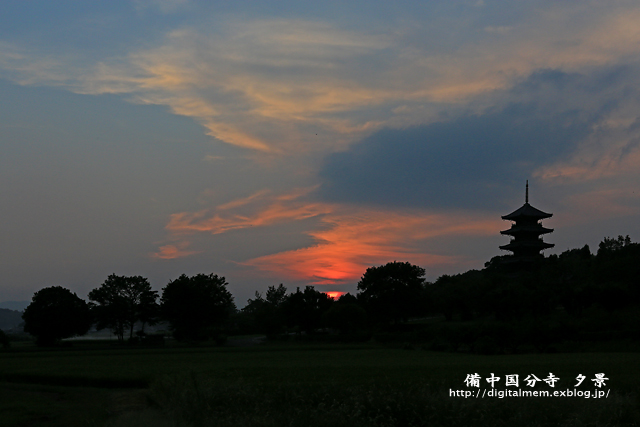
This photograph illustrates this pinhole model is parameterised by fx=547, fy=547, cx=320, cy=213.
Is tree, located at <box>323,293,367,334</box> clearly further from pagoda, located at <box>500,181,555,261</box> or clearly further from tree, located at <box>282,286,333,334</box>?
pagoda, located at <box>500,181,555,261</box>

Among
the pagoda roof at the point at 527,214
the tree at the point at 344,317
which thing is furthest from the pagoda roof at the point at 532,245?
the tree at the point at 344,317

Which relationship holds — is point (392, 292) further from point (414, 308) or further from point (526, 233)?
point (526, 233)

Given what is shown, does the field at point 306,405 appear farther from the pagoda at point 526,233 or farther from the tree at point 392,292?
the pagoda at point 526,233

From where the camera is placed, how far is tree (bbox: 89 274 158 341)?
261ft

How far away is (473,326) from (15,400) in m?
48.4

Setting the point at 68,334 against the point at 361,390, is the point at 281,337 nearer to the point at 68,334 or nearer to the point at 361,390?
the point at 68,334

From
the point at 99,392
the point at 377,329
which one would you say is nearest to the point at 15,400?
the point at 99,392

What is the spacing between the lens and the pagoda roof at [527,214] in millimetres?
104125

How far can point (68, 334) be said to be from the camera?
75438mm

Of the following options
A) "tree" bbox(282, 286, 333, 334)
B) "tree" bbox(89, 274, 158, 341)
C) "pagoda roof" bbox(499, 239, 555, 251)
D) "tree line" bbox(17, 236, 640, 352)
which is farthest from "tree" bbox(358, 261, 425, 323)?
"tree" bbox(89, 274, 158, 341)

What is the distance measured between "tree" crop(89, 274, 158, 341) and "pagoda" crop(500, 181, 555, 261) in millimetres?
66065

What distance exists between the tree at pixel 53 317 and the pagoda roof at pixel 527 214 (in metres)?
76.9

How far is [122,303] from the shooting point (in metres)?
80.4

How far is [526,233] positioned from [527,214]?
11.9ft
